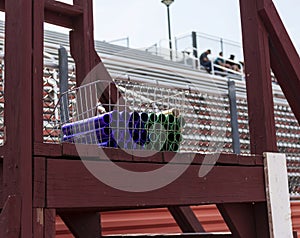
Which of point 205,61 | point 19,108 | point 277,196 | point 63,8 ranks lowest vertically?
point 277,196

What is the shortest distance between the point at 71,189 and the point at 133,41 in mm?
11538

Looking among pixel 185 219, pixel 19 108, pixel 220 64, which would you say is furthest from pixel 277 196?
pixel 220 64

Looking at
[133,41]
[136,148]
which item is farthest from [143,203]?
[133,41]

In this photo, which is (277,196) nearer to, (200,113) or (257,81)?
(257,81)

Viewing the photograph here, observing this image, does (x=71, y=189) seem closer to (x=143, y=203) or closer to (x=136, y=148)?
(x=143, y=203)

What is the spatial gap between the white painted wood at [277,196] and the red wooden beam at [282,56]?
381mm

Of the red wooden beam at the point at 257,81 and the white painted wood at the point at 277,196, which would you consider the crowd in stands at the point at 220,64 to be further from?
the white painted wood at the point at 277,196

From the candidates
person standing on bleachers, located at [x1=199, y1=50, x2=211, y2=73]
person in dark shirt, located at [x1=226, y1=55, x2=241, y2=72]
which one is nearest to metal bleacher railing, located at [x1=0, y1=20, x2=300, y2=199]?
person standing on bleachers, located at [x1=199, y1=50, x2=211, y2=73]

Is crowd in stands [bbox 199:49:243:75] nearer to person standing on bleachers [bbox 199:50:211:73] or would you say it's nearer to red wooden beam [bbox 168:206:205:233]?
person standing on bleachers [bbox 199:50:211:73]

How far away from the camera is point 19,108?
173 cm

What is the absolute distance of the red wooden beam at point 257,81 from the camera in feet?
8.24

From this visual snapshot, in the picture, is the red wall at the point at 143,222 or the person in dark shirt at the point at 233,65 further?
the person in dark shirt at the point at 233,65

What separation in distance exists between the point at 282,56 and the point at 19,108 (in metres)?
1.39

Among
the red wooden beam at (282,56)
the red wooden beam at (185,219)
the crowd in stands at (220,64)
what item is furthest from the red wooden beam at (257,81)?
the crowd in stands at (220,64)
